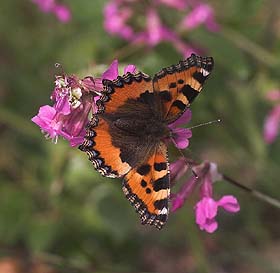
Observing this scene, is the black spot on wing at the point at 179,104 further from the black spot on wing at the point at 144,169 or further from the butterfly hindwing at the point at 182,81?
the black spot on wing at the point at 144,169

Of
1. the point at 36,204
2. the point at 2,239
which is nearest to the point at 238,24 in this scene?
the point at 36,204

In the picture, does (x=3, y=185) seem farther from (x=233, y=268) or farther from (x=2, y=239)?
(x=233, y=268)

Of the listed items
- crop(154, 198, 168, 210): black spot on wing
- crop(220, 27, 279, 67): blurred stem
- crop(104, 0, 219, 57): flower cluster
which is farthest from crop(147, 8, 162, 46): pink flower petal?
crop(154, 198, 168, 210): black spot on wing

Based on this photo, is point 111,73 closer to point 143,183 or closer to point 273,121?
point 143,183

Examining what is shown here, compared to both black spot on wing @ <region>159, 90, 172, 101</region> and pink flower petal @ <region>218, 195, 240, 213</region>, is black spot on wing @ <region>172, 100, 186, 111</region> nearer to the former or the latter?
black spot on wing @ <region>159, 90, 172, 101</region>

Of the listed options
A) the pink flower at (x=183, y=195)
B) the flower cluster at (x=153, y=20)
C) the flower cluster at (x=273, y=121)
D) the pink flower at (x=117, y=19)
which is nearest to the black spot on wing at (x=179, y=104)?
the pink flower at (x=183, y=195)
